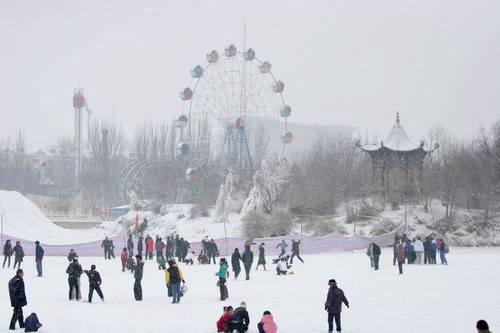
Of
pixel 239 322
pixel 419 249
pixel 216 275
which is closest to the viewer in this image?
pixel 239 322

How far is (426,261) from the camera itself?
104ft

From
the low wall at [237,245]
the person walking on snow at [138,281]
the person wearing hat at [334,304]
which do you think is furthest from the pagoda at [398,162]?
the person wearing hat at [334,304]

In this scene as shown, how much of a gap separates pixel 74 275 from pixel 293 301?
5915 mm

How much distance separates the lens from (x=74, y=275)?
20781 millimetres

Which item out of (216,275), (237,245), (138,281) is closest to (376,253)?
(216,275)

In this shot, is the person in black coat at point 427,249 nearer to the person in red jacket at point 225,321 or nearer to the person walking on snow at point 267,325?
the person in red jacket at point 225,321

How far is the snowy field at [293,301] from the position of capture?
54.4 feet

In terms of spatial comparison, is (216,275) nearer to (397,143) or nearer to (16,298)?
(16,298)

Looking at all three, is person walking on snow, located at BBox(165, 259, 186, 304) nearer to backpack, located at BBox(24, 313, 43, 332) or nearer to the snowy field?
the snowy field

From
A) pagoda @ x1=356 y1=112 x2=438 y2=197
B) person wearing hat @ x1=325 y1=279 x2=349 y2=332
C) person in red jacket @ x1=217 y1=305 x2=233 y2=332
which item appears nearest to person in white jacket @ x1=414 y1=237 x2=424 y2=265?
person wearing hat @ x1=325 y1=279 x2=349 y2=332

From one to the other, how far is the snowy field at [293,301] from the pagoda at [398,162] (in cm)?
2609

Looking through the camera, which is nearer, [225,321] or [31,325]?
[225,321]

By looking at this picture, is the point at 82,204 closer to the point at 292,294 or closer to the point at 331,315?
the point at 292,294

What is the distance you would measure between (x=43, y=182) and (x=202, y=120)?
46.4 meters
